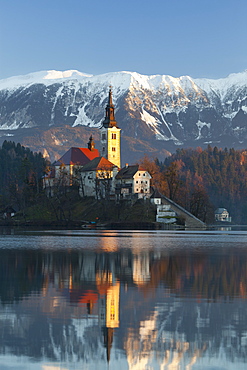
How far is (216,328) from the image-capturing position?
68.8ft

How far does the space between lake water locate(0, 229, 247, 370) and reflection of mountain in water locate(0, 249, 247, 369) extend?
3cm

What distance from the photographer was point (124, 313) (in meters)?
23.2

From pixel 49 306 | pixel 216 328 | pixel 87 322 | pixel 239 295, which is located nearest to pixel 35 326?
pixel 87 322

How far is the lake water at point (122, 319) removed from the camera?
17.5 m

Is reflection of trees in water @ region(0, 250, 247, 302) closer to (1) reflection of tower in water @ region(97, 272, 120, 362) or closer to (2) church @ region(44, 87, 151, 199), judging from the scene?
(1) reflection of tower in water @ region(97, 272, 120, 362)

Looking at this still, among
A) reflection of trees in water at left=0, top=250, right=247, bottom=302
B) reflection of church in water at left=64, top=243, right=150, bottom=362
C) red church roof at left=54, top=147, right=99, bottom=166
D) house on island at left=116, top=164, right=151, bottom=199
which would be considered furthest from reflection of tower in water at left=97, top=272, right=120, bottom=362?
red church roof at left=54, top=147, right=99, bottom=166

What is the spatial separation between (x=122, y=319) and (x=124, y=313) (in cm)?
→ 106

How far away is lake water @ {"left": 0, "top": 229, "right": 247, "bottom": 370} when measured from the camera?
17453mm

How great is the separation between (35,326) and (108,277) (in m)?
14.2

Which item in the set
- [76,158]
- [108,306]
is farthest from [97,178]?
[108,306]

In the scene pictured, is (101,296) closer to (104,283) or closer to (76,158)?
(104,283)

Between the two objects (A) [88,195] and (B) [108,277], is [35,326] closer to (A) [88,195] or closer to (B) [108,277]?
(B) [108,277]

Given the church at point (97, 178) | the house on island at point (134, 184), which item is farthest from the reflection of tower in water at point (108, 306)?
the house on island at point (134, 184)

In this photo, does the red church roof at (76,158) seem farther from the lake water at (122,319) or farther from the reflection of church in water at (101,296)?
the lake water at (122,319)
